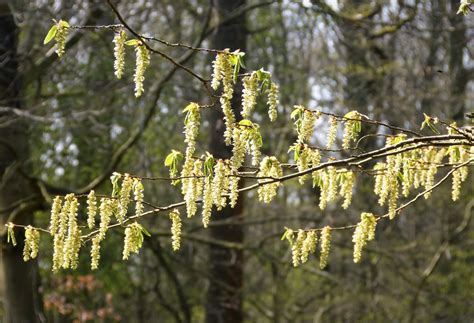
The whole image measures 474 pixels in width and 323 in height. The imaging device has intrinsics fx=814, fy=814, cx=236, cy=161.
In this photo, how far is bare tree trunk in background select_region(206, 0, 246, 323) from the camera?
9.52 metres

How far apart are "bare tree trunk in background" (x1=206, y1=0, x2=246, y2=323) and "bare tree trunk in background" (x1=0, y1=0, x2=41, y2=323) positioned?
2.21m

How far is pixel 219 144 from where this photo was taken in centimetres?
952

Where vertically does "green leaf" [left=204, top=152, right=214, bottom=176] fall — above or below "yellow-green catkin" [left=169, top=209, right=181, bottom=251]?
above

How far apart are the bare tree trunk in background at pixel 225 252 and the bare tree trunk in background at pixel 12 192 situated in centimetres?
221

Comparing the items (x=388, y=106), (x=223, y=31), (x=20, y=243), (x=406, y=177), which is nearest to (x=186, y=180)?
(x=406, y=177)

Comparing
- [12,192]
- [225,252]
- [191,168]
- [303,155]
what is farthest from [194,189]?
[225,252]

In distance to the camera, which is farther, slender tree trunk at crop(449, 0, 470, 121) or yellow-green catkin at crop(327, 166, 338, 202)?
slender tree trunk at crop(449, 0, 470, 121)

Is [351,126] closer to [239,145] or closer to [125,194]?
[239,145]

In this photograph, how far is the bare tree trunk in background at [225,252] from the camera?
952 cm

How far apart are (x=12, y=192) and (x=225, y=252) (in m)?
2.74

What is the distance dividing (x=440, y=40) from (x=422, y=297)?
4.37 metres

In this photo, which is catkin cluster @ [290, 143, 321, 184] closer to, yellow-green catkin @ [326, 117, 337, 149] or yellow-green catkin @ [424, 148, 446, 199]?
yellow-green catkin @ [326, 117, 337, 149]

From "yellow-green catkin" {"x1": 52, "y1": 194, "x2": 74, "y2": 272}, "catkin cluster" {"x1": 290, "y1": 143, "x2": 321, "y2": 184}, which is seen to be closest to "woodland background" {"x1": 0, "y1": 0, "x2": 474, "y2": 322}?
"yellow-green catkin" {"x1": 52, "y1": 194, "x2": 74, "y2": 272}

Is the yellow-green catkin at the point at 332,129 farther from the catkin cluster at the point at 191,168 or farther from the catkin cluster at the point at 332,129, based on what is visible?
the catkin cluster at the point at 191,168
